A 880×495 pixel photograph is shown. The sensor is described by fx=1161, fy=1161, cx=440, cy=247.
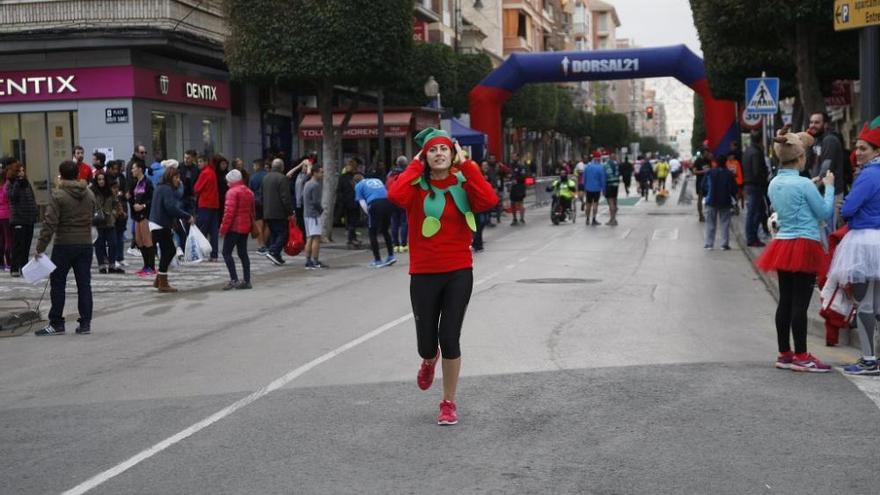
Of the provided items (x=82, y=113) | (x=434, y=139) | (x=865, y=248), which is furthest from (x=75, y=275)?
(x=82, y=113)

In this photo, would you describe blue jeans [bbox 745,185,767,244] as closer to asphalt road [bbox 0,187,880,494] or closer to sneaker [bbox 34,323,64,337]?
asphalt road [bbox 0,187,880,494]

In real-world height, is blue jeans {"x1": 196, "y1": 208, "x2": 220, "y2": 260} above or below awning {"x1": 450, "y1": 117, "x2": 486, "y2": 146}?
below

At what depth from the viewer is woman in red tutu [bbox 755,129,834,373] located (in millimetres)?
8750

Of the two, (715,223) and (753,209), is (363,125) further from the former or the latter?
(753,209)

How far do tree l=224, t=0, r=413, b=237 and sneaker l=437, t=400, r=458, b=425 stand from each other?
1840 centimetres

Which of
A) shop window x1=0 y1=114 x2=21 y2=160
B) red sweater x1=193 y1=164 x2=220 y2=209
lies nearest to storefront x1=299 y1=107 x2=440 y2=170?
shop window x1=0 y1=114 x2=21 y2=160

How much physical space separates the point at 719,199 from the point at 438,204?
1536 centimetres

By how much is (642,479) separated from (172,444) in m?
2.71

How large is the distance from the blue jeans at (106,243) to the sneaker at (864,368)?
1324cm

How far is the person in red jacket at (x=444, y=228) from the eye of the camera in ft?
23.4

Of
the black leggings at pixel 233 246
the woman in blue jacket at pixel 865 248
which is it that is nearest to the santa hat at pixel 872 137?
the woman in blue jacket at pixel 865 248

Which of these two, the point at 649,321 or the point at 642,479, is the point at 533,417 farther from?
the point at 649,321

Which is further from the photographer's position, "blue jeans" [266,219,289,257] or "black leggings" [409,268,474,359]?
"blue jeans" [266,219,289,257]

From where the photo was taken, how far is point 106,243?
1938cm
